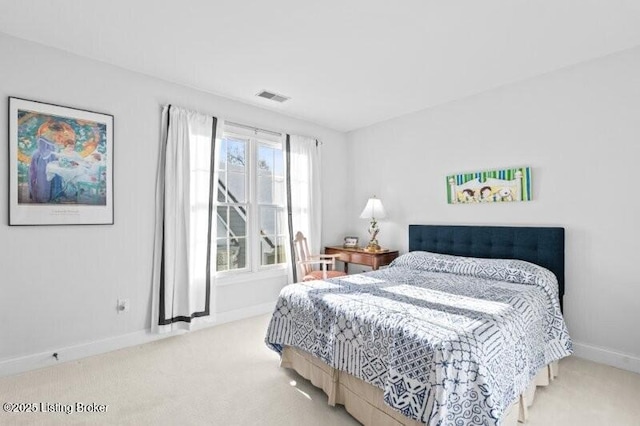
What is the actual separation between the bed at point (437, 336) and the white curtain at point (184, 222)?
127cm

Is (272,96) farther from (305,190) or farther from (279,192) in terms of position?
(305,190)

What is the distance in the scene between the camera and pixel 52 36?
7.99 ft

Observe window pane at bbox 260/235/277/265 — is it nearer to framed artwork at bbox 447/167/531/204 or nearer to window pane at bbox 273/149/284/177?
window pane at bbox 273/149/284/177

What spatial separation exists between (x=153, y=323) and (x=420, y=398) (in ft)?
8.80

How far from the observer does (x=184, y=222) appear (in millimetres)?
3234

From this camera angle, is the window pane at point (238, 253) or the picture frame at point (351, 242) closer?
the window pane at point (238, 253)

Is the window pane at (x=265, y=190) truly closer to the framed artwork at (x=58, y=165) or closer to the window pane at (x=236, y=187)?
the window pane at (x=236, y=187)

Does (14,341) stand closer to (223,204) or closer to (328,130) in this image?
(223,204)

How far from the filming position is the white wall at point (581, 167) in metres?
2.54

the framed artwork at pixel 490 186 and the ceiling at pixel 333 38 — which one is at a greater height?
the ceiling at pixel 333 38

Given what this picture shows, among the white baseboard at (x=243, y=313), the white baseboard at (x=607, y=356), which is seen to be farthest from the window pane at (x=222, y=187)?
the white baseboard at (x=607, y=356)

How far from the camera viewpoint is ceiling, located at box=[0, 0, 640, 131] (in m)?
2.09

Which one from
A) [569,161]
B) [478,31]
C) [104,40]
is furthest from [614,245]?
[104,40]

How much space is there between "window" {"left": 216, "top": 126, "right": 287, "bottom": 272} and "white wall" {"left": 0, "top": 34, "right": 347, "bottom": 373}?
64 cm
